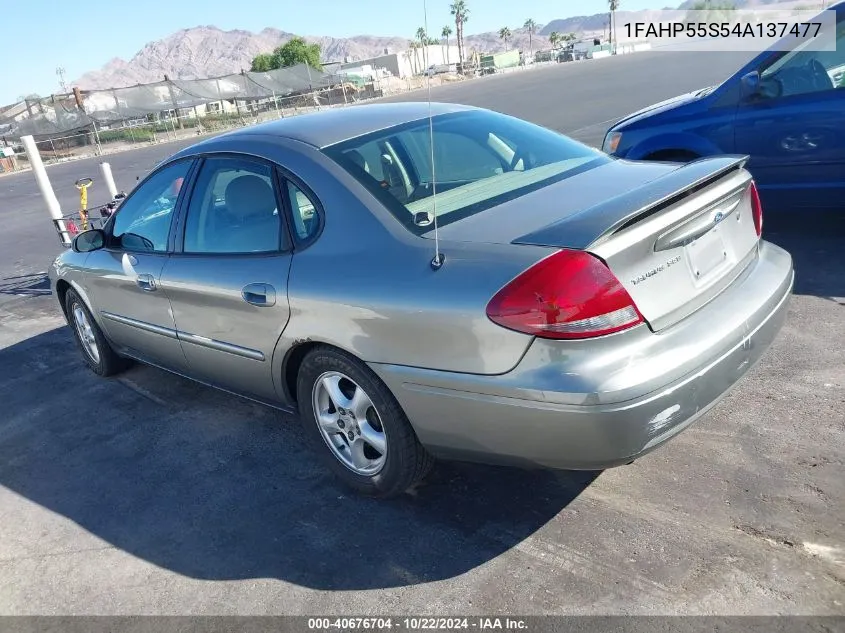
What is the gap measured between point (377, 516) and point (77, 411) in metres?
2.60

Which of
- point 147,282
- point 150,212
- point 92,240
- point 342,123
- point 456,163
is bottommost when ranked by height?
point 147,282

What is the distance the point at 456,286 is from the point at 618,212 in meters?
0.62

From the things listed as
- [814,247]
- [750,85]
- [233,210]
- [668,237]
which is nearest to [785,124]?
[750,85]

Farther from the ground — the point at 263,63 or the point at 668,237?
the point at 668,237

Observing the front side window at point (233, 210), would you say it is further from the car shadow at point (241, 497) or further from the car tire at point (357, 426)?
the car shadow at point (241, 497)

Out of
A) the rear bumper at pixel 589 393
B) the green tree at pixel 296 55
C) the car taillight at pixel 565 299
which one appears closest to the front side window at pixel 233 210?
the rear bumper at pixel 589 393

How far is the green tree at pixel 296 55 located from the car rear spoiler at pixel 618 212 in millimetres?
91750

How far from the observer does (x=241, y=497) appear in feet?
10.9

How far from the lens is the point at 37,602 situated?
9.23 feet

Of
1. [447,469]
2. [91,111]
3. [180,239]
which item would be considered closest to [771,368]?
[447,469]

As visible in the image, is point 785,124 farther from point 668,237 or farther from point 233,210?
point 233,210

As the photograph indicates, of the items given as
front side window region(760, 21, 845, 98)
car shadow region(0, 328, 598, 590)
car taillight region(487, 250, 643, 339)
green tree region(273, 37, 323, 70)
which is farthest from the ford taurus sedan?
green tree region(273, 37, 323, 70)

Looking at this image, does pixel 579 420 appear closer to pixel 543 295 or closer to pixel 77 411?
pixel 543 295

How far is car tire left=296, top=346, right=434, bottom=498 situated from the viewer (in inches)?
112
